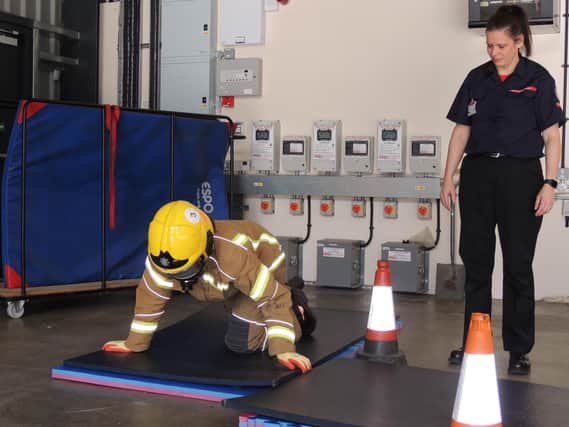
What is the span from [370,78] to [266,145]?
1.12 metres

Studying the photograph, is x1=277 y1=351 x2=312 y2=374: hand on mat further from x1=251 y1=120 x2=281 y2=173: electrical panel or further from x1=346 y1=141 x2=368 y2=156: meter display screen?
x1=251 y1=120 x2=281 y2=173: electrical panel

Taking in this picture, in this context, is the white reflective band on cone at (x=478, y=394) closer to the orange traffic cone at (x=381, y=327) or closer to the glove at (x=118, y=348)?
the orange traffic cone at (x=381, y=327)

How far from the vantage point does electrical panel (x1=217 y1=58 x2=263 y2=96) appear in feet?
23.2

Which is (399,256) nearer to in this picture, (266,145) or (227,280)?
(266,145)

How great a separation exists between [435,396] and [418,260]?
383 cm

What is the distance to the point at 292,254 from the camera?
6906 mm

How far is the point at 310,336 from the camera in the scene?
3.66 meters

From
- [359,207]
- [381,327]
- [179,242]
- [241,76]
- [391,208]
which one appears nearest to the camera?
[179,242]

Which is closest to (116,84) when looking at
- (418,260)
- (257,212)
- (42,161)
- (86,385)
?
(257,212)

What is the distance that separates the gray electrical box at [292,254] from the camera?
6.85 meters

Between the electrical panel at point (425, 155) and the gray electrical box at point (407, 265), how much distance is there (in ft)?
2.09

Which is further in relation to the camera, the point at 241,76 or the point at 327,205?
the point at 241,76

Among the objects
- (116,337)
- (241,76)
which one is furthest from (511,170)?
(241,76)

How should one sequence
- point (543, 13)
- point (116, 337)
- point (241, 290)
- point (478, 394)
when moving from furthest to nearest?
point (543, 13), point (116, 337), point (241, 290), point (478, 394)
